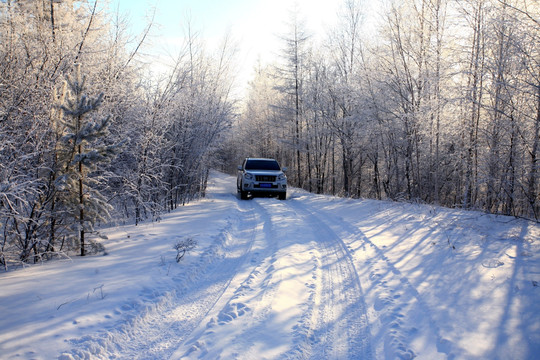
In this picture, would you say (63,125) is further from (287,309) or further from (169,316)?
(287,309)

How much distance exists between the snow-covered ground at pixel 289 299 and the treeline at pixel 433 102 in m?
2.53

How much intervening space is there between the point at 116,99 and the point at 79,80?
2.72m

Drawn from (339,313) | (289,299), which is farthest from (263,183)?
(339,313)

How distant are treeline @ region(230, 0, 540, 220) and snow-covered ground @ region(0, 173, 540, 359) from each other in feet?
8.32

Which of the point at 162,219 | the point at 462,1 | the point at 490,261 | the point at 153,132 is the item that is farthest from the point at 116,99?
the point at 462,1

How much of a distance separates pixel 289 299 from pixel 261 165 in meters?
11.6

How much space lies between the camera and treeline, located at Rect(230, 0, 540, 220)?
675cm

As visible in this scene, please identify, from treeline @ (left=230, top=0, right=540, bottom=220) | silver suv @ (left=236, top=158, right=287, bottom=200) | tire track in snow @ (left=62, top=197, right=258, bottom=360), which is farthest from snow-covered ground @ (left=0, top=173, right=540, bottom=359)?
silver suv @ (left=236, top=158, right=287, bottom=200)

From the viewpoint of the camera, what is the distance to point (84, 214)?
504 centimetres

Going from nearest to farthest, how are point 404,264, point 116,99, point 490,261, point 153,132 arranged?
point 490,261 → point 404,264 → point 116,99 → point 153,132

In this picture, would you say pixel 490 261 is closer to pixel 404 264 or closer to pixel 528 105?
pixel 404 264

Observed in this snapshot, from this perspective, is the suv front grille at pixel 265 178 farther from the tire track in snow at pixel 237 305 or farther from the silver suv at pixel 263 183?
the tire track in snow at pixel 237 305

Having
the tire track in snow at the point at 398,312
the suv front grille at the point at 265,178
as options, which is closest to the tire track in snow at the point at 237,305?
the tire track in snow at the point at 398,312

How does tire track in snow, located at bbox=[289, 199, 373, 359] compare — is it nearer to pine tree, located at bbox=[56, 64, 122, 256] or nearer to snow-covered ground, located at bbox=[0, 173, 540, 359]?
snow-covered ground, located at bbox=[0, 173, 540, 359]
